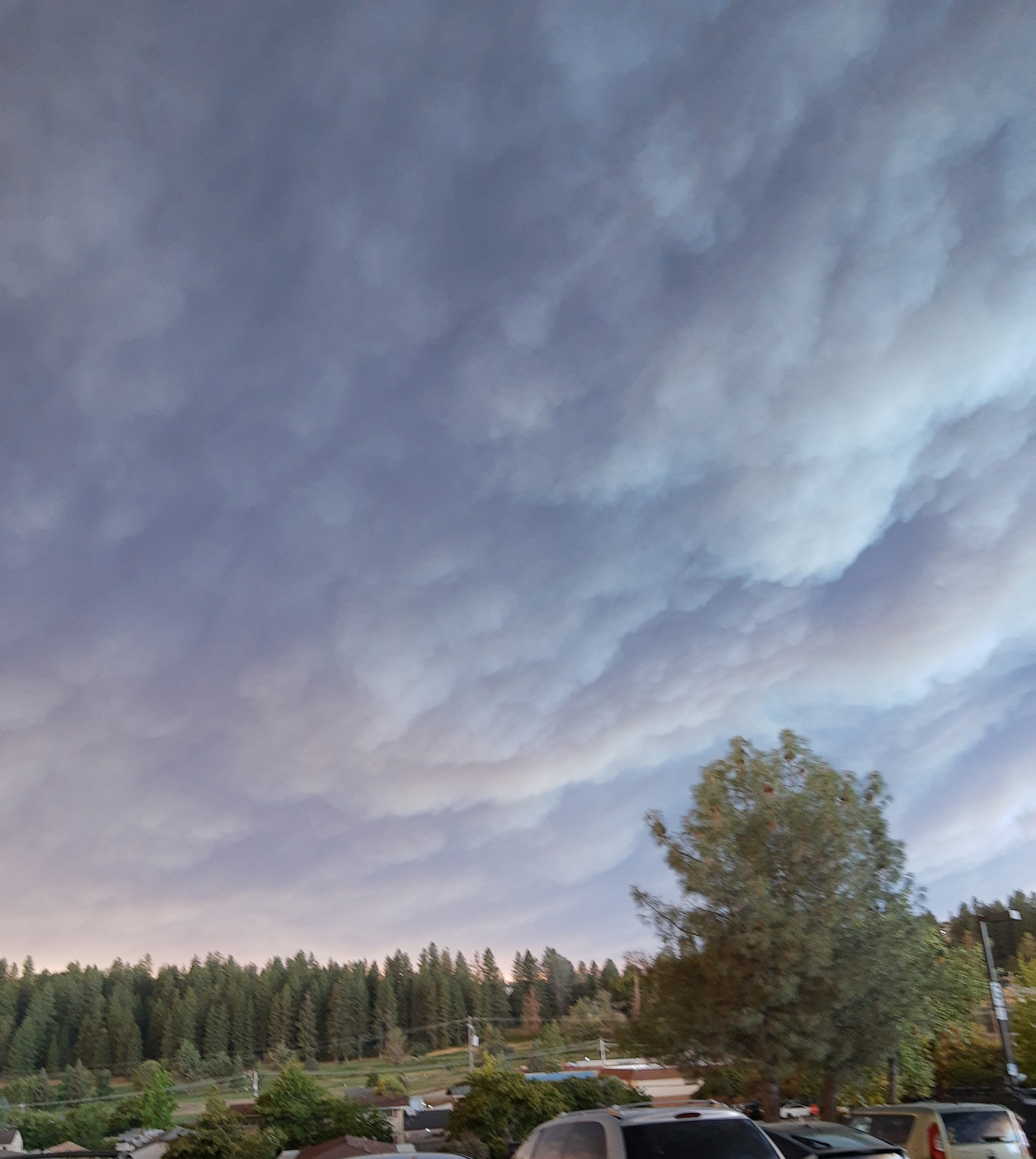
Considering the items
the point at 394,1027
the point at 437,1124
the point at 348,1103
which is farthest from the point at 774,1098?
the point at 394,1027

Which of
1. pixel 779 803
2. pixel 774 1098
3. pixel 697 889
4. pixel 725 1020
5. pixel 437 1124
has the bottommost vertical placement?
pixel 437 1124

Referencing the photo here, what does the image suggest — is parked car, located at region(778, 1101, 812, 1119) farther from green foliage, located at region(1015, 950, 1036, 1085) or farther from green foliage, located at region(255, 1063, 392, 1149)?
green foliage, located at region(255, 1063, 392, 1149)

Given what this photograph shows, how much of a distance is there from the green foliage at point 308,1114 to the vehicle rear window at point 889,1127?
→ 7692cm

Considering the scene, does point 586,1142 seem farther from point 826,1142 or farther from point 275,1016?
point 275,1016

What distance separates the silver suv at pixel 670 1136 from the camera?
7199mm

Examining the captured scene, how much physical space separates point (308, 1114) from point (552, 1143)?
316 ft

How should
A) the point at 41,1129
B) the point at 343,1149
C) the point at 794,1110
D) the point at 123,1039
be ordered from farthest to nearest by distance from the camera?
the point at 123,1039 < the point at 41,1129 < the point at 343,1149 < the point at 794,1110

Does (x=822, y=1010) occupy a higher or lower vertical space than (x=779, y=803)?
lower

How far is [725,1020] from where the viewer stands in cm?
1920

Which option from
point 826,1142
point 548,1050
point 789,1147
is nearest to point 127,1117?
point 548,1050

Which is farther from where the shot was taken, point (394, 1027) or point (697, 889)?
point (394, 1027)

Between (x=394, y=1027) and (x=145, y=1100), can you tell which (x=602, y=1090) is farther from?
(x=394, y=1027)

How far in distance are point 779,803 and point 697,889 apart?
2447mm

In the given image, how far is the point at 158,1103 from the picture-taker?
431ft
